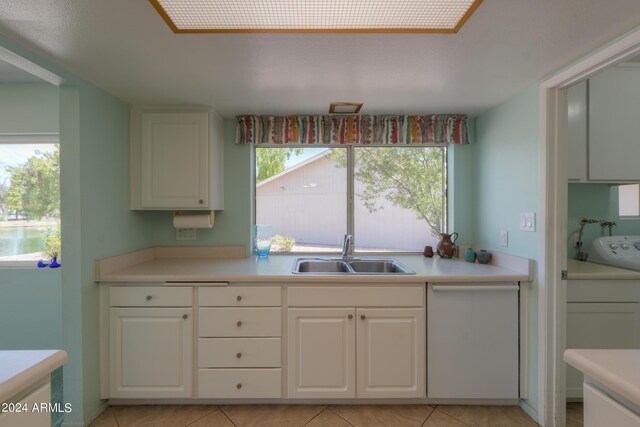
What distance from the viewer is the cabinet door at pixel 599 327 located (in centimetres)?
201

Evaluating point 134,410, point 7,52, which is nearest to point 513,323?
point 134,410

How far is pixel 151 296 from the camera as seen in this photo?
6.73 ft

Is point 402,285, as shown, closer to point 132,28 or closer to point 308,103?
point 308,103

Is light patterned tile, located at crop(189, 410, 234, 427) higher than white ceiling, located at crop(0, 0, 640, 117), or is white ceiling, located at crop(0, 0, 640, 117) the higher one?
white ceiling, located at crop(0, 0, 640, 117)

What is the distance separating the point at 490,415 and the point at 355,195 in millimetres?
1820

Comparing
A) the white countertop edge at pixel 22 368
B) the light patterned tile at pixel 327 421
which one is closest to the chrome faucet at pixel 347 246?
the light patterned tile at pixel 327 421

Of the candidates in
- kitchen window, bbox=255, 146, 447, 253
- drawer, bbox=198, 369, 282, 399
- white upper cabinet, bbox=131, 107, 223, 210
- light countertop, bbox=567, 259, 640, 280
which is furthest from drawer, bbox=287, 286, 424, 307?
white upper cabinet, bbox=131, 107, 223, 210

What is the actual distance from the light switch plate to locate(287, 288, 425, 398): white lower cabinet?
2.65 feet

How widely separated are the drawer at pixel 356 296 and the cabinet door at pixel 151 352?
704mm

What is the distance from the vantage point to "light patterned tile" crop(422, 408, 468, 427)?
75.9 inches

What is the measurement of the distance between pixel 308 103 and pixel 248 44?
883mm

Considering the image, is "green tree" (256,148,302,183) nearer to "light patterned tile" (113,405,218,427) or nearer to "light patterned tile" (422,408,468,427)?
"light patterned tile" (113,405,218,427)

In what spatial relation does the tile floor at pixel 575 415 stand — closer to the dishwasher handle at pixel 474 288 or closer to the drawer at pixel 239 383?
the dishwasher handle at pixel 474 288

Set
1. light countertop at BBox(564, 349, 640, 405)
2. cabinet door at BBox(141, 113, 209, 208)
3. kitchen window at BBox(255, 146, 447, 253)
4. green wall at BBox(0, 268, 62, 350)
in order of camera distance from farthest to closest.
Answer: kitchen window at BBox(255, 146, 447, 253) → green wall at BBox(0, 268, 62, 350) → cabinet door at BBox(141, 113, 209, 208) → light countertop at BBox(564, 349, 640, 405)
